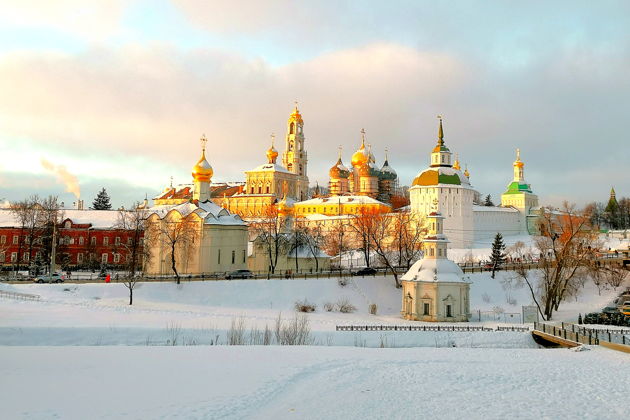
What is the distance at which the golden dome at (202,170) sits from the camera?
50406mm

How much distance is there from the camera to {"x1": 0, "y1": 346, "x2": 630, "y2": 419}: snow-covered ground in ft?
40.3

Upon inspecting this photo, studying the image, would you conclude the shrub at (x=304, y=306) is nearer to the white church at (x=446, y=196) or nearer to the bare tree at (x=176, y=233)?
the bare tree at (x=176, y=233)

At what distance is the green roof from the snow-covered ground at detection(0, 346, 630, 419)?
252 feet

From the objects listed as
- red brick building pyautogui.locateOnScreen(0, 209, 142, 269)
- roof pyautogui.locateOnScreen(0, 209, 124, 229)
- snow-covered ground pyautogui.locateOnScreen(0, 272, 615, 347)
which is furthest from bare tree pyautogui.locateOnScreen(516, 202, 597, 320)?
roof pyautogui.locateOnScreen(0, 209, 124, 229)

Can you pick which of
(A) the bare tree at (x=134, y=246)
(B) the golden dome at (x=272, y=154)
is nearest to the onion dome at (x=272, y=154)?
(B) the golden dome at (x=272, y=154)

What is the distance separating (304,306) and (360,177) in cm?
7109

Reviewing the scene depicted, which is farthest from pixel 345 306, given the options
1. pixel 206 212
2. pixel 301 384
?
pixel 301 384

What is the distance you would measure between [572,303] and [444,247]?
14004 mm

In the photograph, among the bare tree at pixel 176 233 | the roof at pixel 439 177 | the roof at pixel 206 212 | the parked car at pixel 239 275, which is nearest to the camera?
the parked car at pixel 239 275

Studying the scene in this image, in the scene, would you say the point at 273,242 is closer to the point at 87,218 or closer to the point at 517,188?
the point at 87,218

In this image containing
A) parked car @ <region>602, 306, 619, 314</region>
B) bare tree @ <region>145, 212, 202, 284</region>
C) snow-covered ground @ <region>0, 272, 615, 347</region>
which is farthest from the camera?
bare tree @ <region>145, 212, 202, 284</region>

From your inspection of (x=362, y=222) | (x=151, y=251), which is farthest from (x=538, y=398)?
(x=362, y=222)

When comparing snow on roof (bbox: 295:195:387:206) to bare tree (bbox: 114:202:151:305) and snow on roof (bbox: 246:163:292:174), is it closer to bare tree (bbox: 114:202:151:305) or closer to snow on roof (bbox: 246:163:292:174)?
snow on roof (bbox: 246:163:292:174)

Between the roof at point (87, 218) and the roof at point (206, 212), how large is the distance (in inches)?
521
